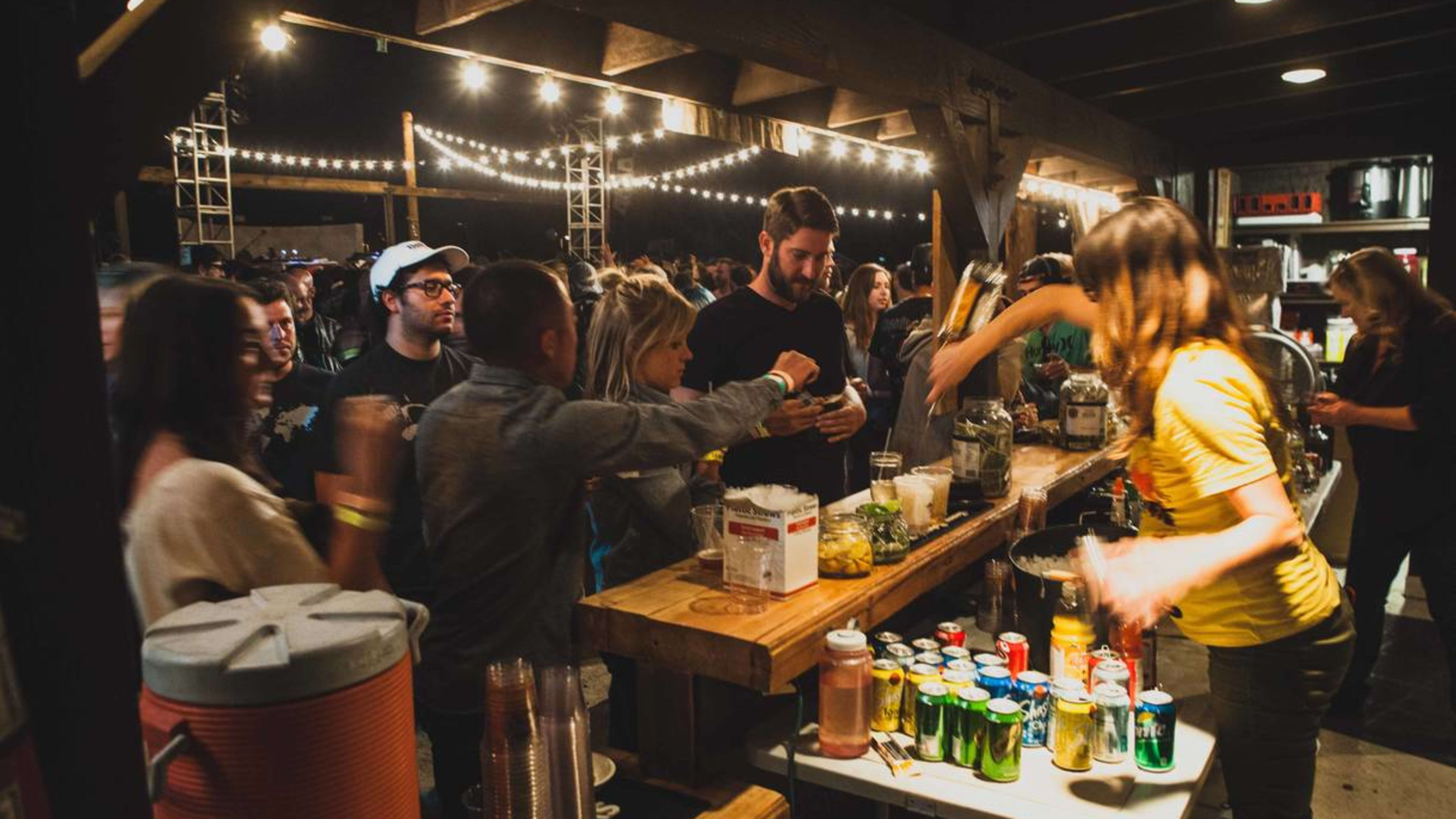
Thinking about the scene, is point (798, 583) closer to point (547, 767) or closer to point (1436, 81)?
point (547, 767)

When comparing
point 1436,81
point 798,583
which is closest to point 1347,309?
point 1436,81

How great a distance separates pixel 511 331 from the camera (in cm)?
202

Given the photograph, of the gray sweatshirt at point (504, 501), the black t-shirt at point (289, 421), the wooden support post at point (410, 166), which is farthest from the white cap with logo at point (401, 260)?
the wooden support post at point (410, 166)

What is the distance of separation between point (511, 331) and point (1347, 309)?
12.5 feet

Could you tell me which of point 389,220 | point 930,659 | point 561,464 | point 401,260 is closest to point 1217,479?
point 930,659

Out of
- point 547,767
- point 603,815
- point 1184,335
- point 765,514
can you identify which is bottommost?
point 603,815

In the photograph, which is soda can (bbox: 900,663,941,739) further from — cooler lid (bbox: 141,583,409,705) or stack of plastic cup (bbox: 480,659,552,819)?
cooler lid (bbox: 141,583,409,705)

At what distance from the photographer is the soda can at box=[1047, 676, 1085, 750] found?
2.08 metres

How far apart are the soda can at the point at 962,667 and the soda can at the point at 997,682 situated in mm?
25

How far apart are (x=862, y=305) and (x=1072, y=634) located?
4242mm

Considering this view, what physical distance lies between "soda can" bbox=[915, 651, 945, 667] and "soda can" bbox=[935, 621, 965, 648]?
0.13 meters

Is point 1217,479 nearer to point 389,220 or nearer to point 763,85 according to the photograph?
point 763,85

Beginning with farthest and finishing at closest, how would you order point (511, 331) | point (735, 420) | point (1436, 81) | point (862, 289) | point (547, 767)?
1. point (862, 289)
2. point (1436, 81)
3. point (735, 420)
4. point (511, 331)
5. point (547, 767)

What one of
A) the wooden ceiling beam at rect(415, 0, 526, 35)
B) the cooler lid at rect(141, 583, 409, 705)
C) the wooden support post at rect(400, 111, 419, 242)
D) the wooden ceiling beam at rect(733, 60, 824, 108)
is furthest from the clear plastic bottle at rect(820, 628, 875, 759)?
the wooden support post at rect(400, 111, 419, 242)
